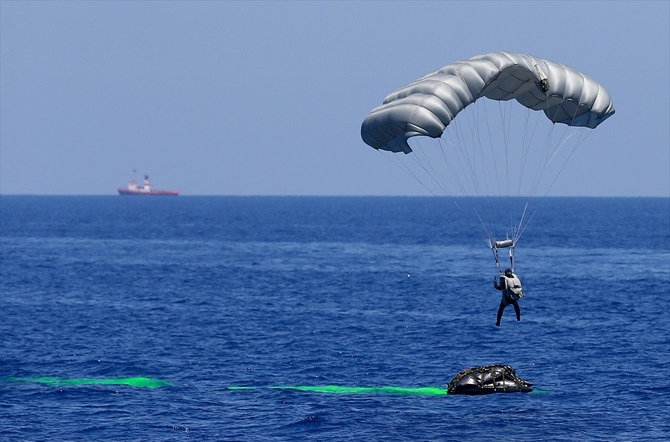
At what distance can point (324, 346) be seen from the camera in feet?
228

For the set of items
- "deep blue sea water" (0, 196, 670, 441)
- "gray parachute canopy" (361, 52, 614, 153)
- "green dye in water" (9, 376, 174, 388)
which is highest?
"gray parachute canopy" (361, 52, 614, 153)

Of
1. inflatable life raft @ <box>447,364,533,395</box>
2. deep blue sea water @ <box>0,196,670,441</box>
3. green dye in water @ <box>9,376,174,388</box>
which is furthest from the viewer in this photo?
green dye in water @ <box>9,376,174,388</box>

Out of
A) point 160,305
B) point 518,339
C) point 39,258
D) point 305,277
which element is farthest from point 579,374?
point 39,258

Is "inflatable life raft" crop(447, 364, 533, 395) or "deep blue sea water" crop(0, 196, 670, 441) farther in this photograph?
"inflatable life raft" crop(447, 364, 533, 395)

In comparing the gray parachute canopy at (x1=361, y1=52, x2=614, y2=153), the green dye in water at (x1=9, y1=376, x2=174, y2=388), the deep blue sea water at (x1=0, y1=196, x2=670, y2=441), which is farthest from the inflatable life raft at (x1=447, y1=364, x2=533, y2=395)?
the green dye in water at (x1=9, y1=376, x2=174, y2=388)

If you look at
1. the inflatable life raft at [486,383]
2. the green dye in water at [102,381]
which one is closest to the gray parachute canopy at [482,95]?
the inflatable life raft at [486,383]

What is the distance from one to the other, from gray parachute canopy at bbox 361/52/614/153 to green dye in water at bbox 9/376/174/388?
2293 cm

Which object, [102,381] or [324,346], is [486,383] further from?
[102,381]

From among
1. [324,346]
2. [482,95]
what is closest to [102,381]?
[324,346]

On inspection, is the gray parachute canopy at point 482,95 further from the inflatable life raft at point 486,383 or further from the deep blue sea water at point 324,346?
the inflatable life raft at point 486,383

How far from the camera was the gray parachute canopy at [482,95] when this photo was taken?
41531 millimetres

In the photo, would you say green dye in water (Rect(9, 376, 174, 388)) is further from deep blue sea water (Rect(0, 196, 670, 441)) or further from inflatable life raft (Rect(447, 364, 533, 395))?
inflatable life raft (Rect(447, 364, 533, 395))

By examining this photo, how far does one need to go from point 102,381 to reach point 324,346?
56.5ft

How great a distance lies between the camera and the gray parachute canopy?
41.5 meters
